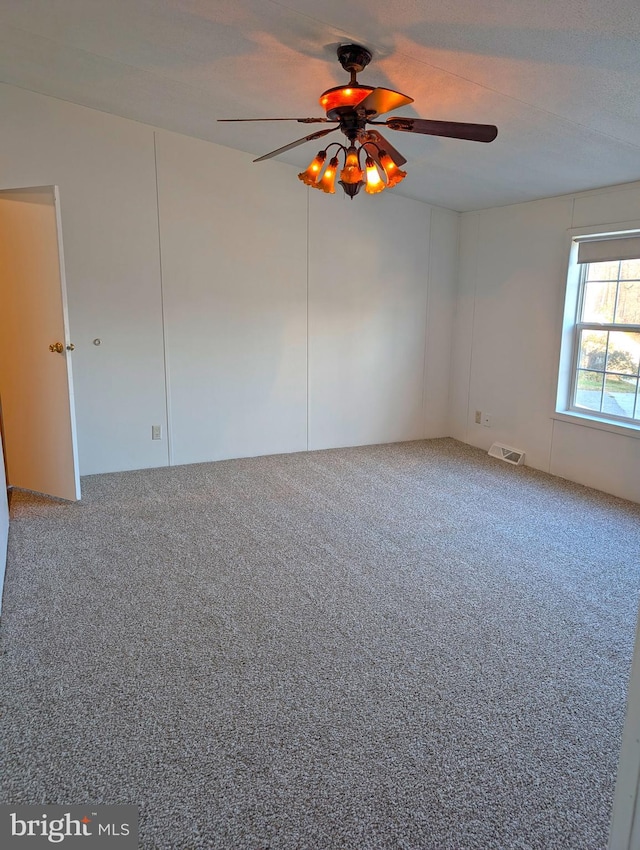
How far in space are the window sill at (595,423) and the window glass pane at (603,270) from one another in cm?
108

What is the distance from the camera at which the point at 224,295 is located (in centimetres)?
486

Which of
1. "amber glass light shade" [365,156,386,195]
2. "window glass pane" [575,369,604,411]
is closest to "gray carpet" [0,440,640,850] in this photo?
"window glass pane" [575,369,604,411]

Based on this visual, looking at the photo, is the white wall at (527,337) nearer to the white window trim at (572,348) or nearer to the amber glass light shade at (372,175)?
the white window trim at (572,348)

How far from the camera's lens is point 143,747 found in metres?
1.84

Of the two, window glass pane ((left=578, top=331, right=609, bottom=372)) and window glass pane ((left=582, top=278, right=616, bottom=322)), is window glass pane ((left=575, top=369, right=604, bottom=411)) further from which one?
window glass pane ((left=582, top=278, right=616, bottom=322))

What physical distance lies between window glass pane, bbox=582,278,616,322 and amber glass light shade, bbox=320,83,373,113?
2.64 meters

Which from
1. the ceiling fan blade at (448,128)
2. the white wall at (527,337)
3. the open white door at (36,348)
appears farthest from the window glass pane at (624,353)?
the open white door at (36,348)

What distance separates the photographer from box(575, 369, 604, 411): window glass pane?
452 centimetres

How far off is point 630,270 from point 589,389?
0.95 metres

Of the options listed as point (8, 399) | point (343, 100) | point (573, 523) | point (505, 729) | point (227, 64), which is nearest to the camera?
point (505, 729)

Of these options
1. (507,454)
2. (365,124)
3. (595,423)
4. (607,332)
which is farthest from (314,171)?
(507,454)

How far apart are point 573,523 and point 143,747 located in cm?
301

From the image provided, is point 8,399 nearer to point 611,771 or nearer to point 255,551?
point 255,551

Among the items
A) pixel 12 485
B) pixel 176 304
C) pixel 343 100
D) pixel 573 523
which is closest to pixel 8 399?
pixel 12 485
